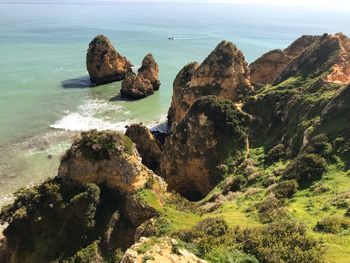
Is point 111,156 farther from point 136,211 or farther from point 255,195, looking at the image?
point 255,195

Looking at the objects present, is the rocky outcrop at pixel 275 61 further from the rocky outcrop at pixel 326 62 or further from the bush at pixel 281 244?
the bush at pixel 281 244

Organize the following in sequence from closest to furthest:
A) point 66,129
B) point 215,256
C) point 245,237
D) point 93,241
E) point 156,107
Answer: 1. point 215,256
2. point 245,237
3. point 93,241
4. point 66,129
5. point 156,107

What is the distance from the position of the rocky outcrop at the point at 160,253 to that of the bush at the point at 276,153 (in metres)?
20.5

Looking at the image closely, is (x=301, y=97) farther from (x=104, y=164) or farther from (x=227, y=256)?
(x=227, y=256)

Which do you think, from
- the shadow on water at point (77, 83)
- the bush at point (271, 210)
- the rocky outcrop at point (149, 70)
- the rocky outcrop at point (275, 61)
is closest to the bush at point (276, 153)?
the bush at point (271, 210)

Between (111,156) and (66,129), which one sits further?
(66,129)

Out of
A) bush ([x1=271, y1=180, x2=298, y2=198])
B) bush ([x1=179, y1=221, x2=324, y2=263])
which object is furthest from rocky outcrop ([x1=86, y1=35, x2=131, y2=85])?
bush ([x1=179, y1=221, x2=324, y2=263])

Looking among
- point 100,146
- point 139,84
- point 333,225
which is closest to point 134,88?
point 139,84

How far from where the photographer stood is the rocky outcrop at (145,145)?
48.3 m

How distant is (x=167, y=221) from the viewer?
25.3m

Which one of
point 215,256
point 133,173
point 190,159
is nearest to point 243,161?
point 190,159

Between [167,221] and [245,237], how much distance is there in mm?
5738

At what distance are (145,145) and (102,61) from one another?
161ft

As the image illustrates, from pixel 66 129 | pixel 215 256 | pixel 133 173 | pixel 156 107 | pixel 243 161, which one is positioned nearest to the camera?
pixel 215 256
